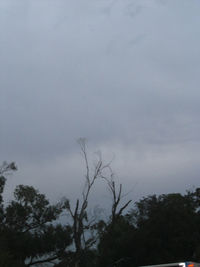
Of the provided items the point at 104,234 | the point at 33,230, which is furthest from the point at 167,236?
the point at 33,230

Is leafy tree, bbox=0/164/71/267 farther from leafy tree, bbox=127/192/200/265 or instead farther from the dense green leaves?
leafy tree, bbox=127/192/200/265

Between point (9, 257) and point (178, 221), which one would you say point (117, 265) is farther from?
point (9, 257)

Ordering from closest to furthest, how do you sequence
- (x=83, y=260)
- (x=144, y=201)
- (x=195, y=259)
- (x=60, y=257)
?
(x=195, y=259) → (x=83, y=260) → (x=60, y=257) → (x=144, y=201)

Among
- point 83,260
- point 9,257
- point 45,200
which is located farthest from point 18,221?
point 9,257

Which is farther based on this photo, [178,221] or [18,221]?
[18,221]

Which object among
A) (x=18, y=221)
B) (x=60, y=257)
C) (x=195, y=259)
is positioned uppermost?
(x=18, y=221)

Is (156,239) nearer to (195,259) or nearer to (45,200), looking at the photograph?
(195,259)

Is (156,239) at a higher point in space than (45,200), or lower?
lower

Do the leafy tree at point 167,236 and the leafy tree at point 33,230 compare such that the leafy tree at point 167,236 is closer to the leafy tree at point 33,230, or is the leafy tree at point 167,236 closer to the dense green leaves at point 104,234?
the dense green leaves at point 104,234

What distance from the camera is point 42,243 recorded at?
159 feet

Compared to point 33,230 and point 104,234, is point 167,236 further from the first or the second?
point 33,230

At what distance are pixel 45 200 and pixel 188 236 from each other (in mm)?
16358

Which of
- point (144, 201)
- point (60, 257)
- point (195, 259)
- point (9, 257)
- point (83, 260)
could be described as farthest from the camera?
point (144, 201)

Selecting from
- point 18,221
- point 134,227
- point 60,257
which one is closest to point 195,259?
point 134,227
